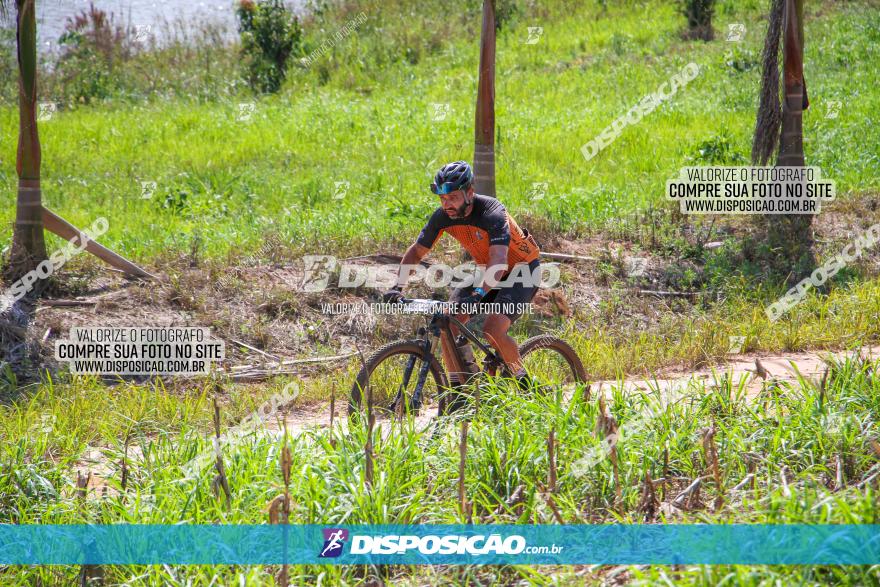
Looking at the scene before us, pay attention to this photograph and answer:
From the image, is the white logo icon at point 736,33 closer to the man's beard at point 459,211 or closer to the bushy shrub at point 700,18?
the bushy shrub at point 700,18

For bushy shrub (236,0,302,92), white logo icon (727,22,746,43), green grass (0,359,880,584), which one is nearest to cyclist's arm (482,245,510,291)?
green grass (0,359,880,584)

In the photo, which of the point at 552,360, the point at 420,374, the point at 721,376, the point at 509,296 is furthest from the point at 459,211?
the point at 721,376

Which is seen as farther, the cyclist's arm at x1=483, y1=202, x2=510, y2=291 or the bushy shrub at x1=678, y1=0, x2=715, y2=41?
the bushy shrub at x1=678, y1=0, x2=715, y2=41

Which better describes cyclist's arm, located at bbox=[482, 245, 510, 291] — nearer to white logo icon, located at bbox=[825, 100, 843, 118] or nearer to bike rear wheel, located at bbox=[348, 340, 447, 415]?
bike rear wheel, located at bbox=[348, 340, 447, 415]

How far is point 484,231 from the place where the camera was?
252 inches

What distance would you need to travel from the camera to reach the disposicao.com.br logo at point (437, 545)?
4.30m

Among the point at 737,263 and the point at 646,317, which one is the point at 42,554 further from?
the point at 737,263

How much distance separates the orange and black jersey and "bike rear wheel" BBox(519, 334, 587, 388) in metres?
0.63

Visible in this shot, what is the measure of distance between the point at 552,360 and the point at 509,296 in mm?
1133

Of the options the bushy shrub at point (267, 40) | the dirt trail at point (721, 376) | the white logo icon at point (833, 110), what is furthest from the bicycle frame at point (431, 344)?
the bushy shrub at point (267, 40)

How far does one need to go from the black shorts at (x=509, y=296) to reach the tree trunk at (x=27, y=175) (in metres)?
4.86

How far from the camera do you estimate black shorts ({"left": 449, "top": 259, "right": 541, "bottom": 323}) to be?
6.44 m

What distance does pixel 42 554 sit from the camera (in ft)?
14.8

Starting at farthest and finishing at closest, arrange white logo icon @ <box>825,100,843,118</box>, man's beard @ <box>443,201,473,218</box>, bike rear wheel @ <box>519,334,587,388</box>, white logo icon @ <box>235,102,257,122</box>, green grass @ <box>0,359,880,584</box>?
1. white logo icon @ <box>235,102,257,122</box>
2. white logo icon @ <box>825,100,843,118</box>
3. bike rear wheel @ <box>519,334,587,388</box>
4. man's beard @ <box>443,201,473,218</box>
5. green grass @ <box>0,359,880,584</box>
